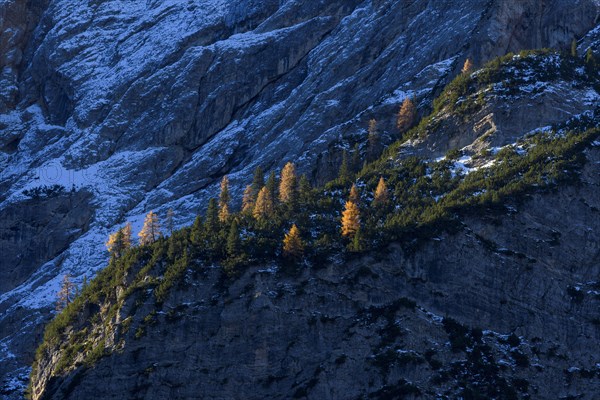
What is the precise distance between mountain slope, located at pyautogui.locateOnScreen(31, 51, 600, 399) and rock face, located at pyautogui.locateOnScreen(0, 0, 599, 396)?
19372mm

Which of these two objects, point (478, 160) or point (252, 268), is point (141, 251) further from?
point (478, 160)

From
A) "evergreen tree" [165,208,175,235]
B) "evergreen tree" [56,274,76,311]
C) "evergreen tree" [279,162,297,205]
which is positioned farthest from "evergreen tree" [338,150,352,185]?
"evergreen tree" [56,274,76,311]

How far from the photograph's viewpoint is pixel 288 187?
13762cm

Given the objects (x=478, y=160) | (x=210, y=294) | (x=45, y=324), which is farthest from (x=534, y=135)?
(x=45, y=324)

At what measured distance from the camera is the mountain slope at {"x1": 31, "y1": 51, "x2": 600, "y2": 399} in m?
112

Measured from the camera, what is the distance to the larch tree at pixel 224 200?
139125mm

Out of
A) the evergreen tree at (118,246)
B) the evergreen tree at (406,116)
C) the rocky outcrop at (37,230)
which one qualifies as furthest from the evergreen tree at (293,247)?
the rocky outcrop at (37,230)

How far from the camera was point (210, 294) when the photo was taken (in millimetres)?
119625

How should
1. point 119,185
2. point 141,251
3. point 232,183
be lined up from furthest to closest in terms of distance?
1. point 119,185
2. point 232,183
3. point 141,251

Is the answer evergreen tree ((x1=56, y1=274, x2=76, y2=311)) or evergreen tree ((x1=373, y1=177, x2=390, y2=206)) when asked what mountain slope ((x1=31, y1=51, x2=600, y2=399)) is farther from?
evergreen tree ((x1=56, y1=274, x2=76, y2=311))

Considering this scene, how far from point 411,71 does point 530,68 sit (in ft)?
62.6

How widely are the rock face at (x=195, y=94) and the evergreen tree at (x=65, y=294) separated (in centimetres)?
310

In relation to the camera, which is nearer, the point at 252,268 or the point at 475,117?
the point at 252,268

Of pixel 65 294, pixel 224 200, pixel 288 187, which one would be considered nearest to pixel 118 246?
pixel 65 294
